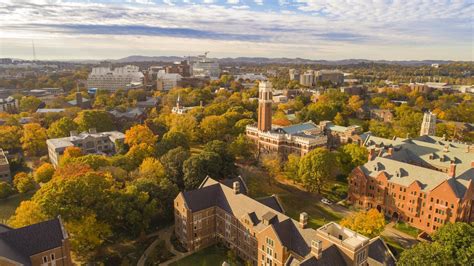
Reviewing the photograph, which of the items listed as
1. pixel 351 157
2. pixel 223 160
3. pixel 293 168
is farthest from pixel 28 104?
pixel 351 157

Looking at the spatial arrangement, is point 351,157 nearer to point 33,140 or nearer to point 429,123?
point 429,123

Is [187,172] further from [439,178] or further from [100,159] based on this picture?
[439,178]

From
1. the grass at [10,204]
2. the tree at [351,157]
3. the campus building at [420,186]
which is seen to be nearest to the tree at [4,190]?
the grass at [10,204]

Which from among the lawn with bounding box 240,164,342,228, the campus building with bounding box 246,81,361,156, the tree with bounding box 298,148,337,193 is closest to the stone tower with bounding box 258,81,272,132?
the campus building with bounding box 246,81,361,156

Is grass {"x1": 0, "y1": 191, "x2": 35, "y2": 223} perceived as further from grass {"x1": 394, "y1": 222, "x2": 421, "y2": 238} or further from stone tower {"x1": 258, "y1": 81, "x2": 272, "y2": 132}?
grass {"x1": 394, "y1": 222, "x2": 421, "y2": 238}

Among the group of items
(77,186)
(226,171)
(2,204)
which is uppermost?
(77,186)

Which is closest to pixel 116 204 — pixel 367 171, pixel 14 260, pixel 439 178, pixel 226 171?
pixel 14 260

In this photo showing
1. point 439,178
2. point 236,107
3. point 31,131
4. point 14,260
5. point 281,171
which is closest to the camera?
point 14,260
